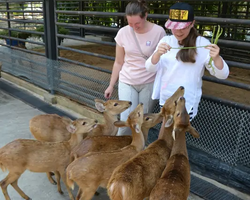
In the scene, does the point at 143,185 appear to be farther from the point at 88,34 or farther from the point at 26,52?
the point at 88,34

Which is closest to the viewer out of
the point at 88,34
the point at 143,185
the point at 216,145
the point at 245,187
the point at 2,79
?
the point at 143,185

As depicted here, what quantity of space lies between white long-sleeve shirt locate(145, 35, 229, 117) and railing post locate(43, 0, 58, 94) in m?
3.55

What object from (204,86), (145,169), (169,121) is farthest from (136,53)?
(204,86)

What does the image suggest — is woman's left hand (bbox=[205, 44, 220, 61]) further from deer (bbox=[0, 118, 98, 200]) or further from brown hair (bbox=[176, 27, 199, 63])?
deer (bbox=[0, 118, 98, 200])

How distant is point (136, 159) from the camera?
2.64 metres

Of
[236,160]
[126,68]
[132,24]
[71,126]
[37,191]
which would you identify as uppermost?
[132,24]

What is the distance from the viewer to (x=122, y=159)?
2.93m

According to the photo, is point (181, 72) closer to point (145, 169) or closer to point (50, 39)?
point (145, 169)

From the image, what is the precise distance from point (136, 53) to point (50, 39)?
3163 millimetres

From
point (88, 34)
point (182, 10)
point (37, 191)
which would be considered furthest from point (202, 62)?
point (88, 34)

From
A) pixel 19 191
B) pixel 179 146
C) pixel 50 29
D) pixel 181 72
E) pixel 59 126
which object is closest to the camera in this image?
pixel 181 72

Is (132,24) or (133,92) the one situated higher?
(132,24)

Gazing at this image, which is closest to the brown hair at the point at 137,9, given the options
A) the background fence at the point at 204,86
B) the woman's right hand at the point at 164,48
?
the woman's right hand at the point at 164,48

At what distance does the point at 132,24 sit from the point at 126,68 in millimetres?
530
